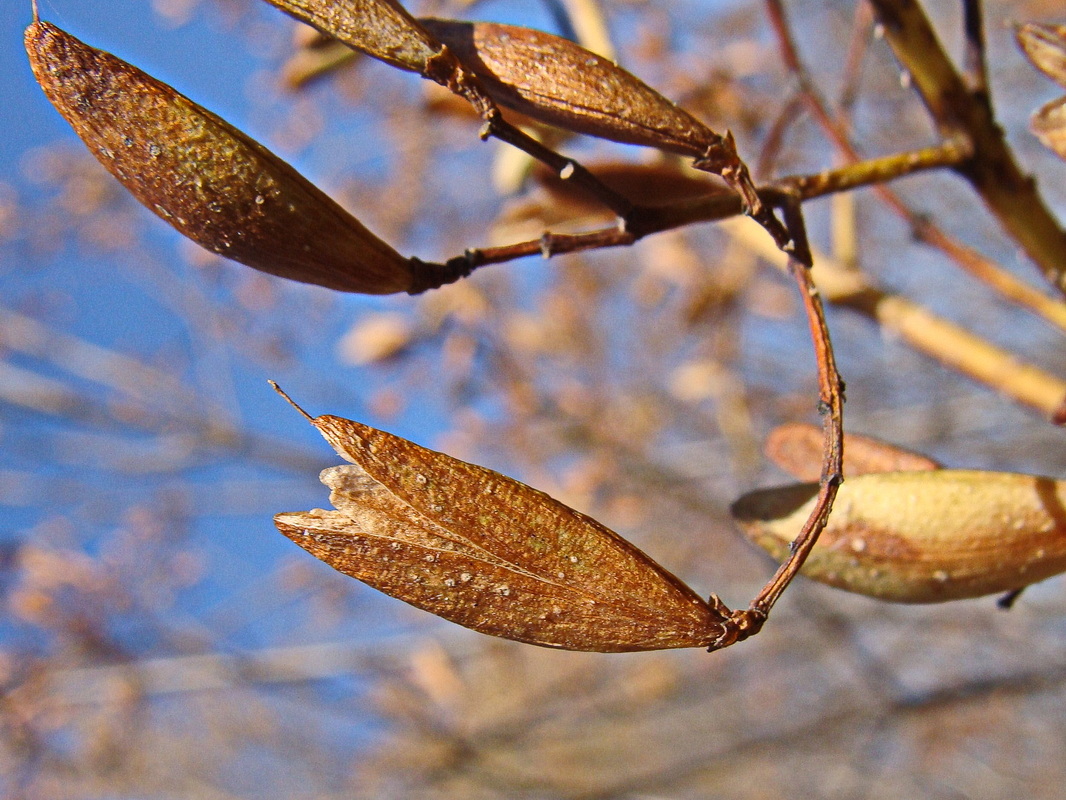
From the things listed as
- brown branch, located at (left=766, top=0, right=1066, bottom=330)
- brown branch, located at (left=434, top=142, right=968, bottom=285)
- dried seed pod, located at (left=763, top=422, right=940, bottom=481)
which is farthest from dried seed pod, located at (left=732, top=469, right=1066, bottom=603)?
brown branch, located at (left=766, top=0, right=1066, bottom=330)

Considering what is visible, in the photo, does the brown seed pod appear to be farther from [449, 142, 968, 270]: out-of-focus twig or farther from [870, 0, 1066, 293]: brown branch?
[870, 0, 1066, 293]: brown branch

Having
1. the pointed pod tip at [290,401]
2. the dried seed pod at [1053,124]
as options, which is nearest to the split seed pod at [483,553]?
the pointed pod tip at [290,401]

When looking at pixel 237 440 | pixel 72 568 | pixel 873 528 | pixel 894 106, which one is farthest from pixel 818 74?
pixel 873 528

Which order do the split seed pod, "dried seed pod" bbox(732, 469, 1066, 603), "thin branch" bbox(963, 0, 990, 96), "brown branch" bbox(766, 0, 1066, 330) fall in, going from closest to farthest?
the split seed pod
"dried seed pod" bbox(732, 469, 1066, 603)
"thin branch" bbox(963, 0, 990, 96)
"brown branch" bbox(766, 0, 1066, 330)

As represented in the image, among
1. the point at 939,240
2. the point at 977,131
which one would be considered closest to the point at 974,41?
the point at 977,131

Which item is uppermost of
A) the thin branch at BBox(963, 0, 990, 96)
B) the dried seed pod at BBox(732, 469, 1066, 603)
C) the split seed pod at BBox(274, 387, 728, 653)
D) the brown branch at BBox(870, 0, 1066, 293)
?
the thin branch at BBox(963, 0, 990, 96)

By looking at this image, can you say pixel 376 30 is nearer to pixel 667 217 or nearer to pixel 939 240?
pixel 667 217

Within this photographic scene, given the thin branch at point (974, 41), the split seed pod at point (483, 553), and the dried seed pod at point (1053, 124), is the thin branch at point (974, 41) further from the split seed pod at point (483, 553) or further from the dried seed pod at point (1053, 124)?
the split seed pod at point (483, 553)
